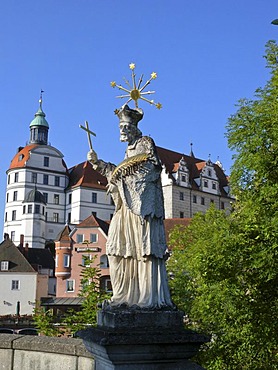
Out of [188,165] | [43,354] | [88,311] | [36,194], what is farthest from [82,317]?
[188,165]

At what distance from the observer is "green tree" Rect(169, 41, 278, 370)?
10086 mm

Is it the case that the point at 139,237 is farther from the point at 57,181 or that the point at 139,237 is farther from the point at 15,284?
the point at 57,181

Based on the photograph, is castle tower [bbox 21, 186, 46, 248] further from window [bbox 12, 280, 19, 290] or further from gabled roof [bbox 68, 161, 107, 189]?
window [bbox 12, 280, 19, 290]

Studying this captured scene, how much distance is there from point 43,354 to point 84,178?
71220mm

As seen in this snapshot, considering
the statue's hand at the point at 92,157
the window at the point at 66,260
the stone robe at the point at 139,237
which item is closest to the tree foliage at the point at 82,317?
the stone robe at the point at 139,237

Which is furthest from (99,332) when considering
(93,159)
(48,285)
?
(48,285)

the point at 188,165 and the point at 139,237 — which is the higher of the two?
the point at 188,165

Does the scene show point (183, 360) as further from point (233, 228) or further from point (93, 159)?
point (233, 228)

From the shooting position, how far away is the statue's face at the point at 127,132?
19.2ft

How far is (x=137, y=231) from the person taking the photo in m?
5.48

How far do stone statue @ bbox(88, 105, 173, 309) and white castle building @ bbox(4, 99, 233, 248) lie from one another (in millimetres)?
64263

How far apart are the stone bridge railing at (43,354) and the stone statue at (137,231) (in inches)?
44.5

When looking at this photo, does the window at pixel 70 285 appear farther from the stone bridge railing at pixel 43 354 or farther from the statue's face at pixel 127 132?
the statue's face at pixel 127 132

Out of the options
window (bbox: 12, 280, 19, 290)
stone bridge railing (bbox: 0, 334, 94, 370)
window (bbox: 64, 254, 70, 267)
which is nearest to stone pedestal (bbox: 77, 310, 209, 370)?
stone bridge railing (bbox: 0, 334, 94, 370)
